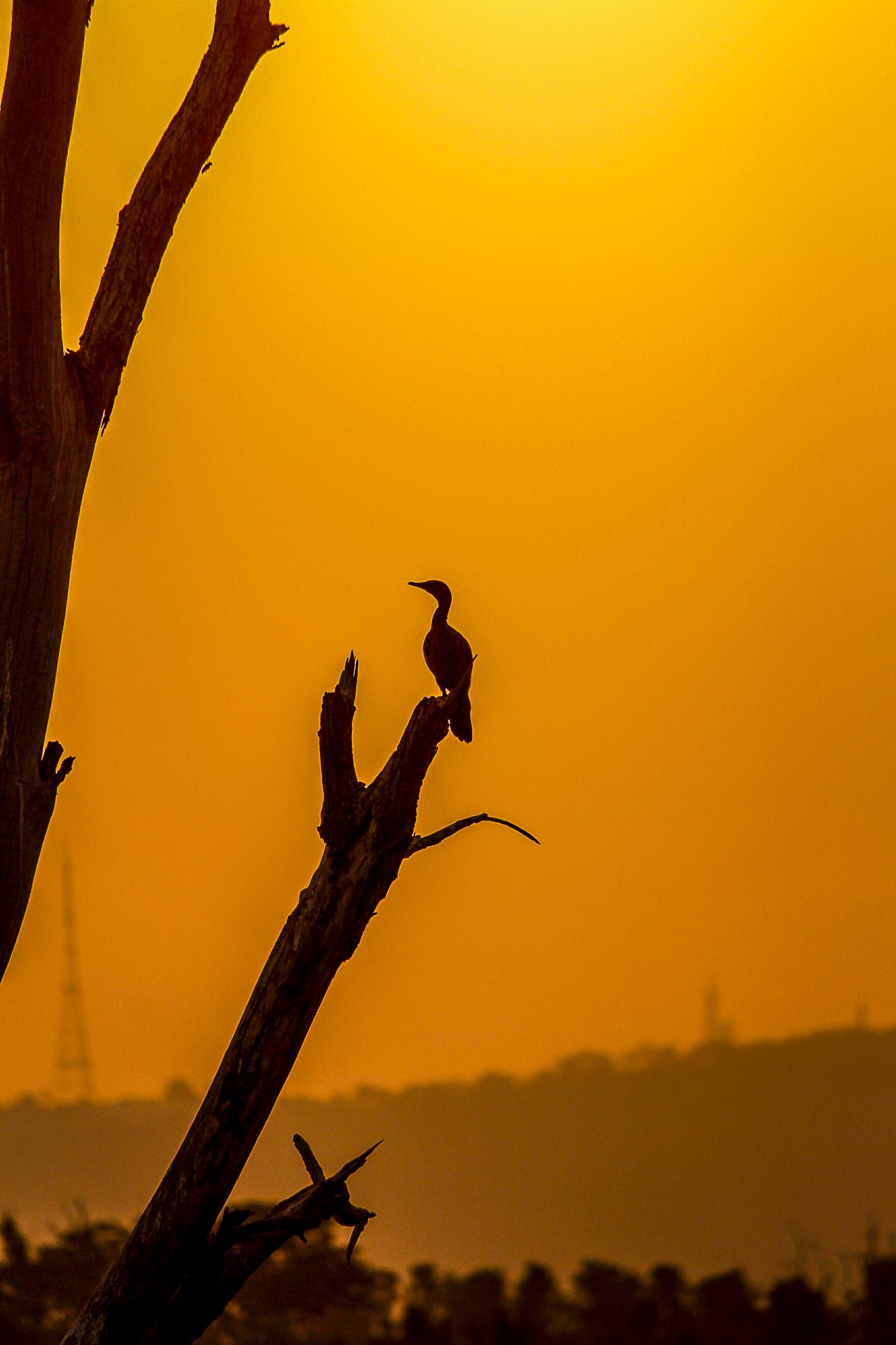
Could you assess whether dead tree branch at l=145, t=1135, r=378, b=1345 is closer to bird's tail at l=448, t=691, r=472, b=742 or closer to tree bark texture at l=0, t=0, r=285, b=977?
tree bark texture at l=0, t=0, r=285, b=977

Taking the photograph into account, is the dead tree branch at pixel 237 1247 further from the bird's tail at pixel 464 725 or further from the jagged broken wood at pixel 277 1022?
the bird's tail at pixel 464 725

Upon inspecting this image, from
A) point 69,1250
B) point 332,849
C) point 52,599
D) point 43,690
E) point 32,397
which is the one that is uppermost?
point 32,397

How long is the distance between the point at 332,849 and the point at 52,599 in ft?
5.48

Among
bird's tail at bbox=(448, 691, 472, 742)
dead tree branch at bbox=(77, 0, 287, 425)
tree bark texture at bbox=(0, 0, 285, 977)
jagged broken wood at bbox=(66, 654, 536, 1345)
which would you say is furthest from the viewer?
bird's tail at bbox=(448, 691, 472, 742)

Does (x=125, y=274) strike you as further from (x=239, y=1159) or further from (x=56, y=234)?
(x=239, y=1159)

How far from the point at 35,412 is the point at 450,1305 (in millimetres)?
9628

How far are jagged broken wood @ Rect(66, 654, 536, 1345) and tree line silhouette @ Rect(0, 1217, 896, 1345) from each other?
6.25m

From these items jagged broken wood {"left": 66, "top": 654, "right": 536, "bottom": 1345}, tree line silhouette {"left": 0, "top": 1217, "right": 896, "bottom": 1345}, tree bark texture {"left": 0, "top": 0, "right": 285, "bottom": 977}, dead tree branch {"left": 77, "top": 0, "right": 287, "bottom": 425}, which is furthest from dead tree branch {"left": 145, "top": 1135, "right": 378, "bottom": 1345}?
tree line silhouette {"left": 0, "top": 1217, "right": 896, "bottom": 1345}

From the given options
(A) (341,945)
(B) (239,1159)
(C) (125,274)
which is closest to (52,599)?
(C) (125,274)

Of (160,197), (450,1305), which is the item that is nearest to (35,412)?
(160,197)

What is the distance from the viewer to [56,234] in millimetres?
5449

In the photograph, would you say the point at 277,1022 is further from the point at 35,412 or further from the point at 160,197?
the point at 160,197

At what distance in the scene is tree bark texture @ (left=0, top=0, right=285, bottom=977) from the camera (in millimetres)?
5270

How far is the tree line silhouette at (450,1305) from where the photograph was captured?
10352 mm
